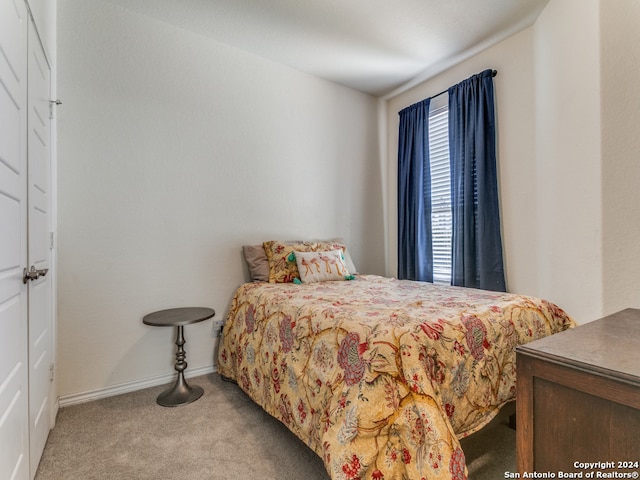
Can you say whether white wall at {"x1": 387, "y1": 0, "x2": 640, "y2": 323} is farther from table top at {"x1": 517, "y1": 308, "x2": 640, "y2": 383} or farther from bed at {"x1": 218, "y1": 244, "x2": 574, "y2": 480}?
table top at {"x1": 517, "y1": 308, "x2": 640, "y2": 383}

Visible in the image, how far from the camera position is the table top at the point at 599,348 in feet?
2.64

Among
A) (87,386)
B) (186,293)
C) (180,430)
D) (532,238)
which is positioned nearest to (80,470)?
(180,430)

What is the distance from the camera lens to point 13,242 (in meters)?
1.17

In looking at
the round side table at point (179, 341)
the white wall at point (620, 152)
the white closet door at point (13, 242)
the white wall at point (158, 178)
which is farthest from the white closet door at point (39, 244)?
the white wall at point (620, 152)

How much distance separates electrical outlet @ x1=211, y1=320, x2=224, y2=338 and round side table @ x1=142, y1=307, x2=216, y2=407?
351mm

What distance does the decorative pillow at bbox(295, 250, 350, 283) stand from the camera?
2.67 metres

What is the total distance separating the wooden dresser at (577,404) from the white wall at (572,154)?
3.56ft

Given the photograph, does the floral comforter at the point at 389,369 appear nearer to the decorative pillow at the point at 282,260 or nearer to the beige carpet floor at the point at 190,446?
the beige carpet floor at the point at 190,446

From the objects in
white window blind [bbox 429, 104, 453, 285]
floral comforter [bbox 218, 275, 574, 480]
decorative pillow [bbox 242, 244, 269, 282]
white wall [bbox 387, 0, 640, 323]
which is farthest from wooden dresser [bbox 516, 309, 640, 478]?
white window blind [bbox 429, 104, 453, 285]

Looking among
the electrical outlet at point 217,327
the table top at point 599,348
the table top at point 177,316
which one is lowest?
the electrical outlet at point 217,327

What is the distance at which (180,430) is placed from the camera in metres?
1.81

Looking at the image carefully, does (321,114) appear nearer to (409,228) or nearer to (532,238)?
(409,228)

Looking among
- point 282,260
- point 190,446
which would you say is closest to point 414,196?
point 282,260

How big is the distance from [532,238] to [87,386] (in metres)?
3.40
